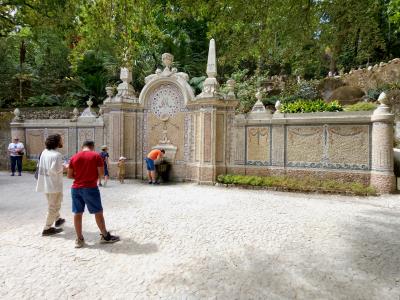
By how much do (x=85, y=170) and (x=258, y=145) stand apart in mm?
6699

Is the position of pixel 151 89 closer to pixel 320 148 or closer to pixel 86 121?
pixel 86 121

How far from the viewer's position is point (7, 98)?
19828 millimetres

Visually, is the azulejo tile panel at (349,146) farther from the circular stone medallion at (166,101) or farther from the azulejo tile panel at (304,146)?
the circular stone medallion at (166,101)

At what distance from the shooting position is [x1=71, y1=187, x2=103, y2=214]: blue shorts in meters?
4.14

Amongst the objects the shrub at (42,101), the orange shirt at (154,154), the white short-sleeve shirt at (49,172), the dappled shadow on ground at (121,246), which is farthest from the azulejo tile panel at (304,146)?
the shrub at (42,101)

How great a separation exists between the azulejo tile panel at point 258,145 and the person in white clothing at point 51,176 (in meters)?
6.55

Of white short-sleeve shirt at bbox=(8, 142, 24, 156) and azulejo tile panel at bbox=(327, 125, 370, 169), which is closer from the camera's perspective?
azulejo tile panel at bbox=(327, 125, 370, 169)

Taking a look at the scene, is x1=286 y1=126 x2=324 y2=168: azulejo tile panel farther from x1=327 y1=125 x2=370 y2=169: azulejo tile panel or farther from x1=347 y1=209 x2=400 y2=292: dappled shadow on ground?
x1=347 y1=209 x2=400 y2=292: dappled shadow on ground

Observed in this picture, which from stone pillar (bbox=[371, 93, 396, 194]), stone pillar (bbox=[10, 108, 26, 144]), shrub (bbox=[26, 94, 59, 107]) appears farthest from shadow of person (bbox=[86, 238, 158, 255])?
shrub (bbox=[26, 94, 59, 107])

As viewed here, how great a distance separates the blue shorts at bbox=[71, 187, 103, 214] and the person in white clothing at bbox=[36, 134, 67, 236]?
0.62 m

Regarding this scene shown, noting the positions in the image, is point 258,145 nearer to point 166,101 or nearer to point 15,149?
point 166,101

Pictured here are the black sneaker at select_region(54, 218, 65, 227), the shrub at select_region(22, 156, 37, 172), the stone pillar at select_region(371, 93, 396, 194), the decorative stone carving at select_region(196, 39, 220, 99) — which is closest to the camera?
the black sneaker at select_region(54, 218, 65, 227)

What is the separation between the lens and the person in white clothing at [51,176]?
4539mm

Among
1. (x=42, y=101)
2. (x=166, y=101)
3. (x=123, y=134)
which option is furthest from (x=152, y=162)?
(x=42, y=101)
